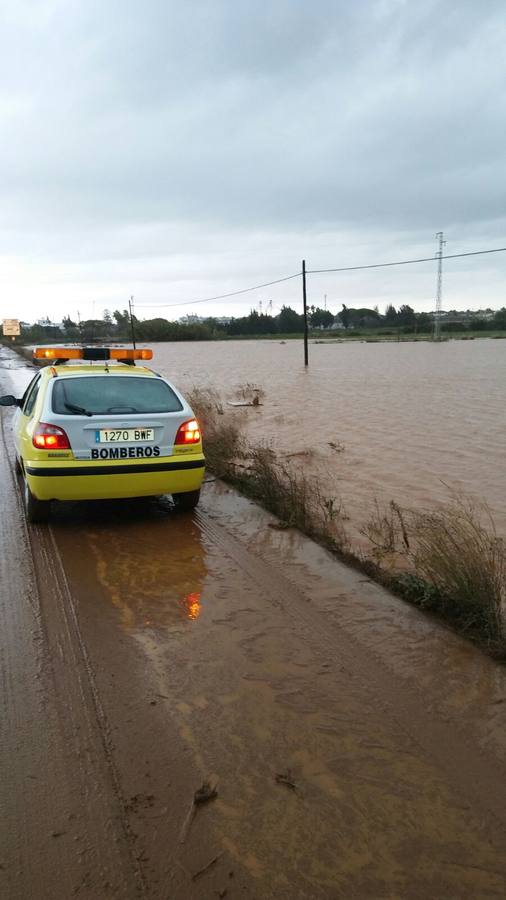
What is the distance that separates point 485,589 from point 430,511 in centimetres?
310

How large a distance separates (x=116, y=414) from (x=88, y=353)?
168cm

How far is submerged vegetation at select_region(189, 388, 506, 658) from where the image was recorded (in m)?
3.80

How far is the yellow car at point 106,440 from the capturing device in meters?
5.15

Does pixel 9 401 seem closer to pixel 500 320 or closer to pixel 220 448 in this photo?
pixel 220 448

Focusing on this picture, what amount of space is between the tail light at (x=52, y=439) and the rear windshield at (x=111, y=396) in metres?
A: 0.19

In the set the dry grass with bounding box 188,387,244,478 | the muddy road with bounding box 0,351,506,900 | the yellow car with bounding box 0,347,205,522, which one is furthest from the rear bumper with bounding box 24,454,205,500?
the dry grass with bounding box 188,387,244,478

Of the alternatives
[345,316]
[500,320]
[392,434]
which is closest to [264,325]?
[345,316]

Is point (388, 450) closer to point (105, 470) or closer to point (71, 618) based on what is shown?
point (105, 470)

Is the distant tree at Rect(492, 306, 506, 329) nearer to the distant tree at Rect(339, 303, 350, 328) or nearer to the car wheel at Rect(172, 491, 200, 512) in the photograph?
the distant tree at Rect(339, 303, 350, 328)

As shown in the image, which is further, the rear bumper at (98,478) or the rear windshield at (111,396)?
the rear windshield at (111,396)

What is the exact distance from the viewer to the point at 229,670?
3232 millimetres

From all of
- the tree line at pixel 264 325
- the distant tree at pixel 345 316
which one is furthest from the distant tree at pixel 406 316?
the distant tree at pixel 345 316

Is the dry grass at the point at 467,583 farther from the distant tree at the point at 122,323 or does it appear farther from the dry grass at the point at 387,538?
the distant tree at the point at 122,323

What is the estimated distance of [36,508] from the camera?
18.2ft
